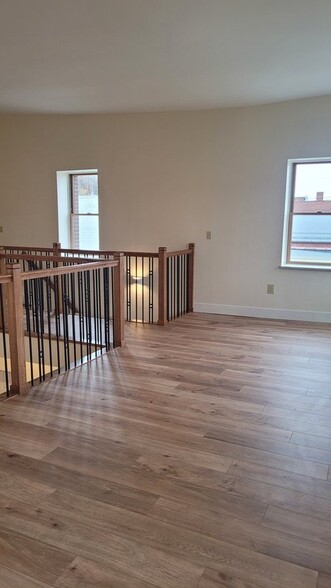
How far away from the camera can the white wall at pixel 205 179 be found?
551cm

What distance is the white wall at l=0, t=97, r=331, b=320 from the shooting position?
551 cm

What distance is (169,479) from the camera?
6.88 ft

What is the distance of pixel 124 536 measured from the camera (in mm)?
1708

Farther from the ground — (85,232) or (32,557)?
(85,232)

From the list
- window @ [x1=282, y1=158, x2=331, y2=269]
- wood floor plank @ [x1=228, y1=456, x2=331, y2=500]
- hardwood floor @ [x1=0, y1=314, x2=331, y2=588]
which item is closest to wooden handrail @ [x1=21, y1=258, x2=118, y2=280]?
hardwood floor @ [x1=0, y1=314, x2=331, y2=588]

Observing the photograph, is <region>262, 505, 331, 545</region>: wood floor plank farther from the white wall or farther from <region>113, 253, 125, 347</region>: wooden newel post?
the white wall

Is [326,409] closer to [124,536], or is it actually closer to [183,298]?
[124,536]

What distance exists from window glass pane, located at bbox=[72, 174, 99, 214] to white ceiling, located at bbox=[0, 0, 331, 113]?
1.45 metres

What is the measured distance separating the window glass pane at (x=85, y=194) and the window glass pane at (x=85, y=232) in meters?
0.12

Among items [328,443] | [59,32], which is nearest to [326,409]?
[328,443]

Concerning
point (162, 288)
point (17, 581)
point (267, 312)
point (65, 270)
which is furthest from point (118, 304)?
point (17, 581)

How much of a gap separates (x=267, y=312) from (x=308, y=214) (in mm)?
1433

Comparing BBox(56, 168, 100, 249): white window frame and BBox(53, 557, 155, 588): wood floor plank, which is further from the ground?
BBox(56, 168, 100, 249): white window frame

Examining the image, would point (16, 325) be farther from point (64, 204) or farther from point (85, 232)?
point (64, 204)
